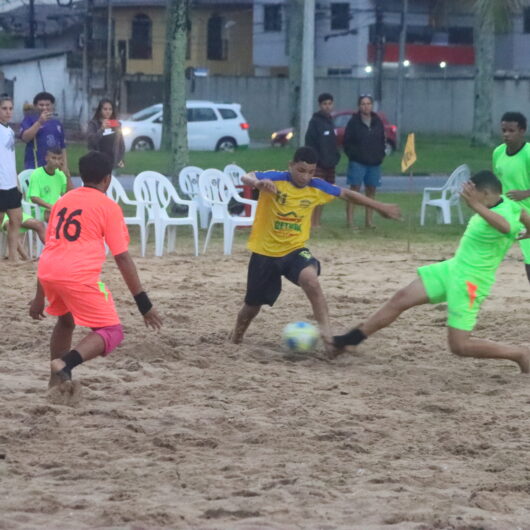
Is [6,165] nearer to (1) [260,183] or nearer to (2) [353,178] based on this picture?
(1) [260,183]

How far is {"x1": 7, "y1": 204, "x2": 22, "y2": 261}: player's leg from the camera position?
14.6m

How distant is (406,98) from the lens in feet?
182

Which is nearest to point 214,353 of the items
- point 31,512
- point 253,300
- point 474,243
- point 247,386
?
point 253,300

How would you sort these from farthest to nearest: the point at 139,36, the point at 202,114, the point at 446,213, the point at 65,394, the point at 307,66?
1. the point at 139,36
2. the point at 202,114
3. the point at 307,66
4. the point at 446,213
5. the point at 65,394

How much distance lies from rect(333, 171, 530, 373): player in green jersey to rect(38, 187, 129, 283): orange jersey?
2.37 m

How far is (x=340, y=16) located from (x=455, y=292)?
5308 centimetres

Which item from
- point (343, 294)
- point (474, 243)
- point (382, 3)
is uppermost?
point (382, 3)

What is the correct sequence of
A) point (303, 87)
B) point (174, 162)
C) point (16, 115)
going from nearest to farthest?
point (174, 162) → point (303, 87) → point (16, 115)

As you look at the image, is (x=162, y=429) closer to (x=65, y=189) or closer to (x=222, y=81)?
(x=65, y=189)

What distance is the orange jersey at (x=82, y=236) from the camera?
305 inches

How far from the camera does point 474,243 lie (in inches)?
350

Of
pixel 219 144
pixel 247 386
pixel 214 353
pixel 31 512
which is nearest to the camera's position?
pixel 31 512

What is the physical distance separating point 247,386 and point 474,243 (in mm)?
1939

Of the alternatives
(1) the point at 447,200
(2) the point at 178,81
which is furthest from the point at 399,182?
(2) the point at 178,81
